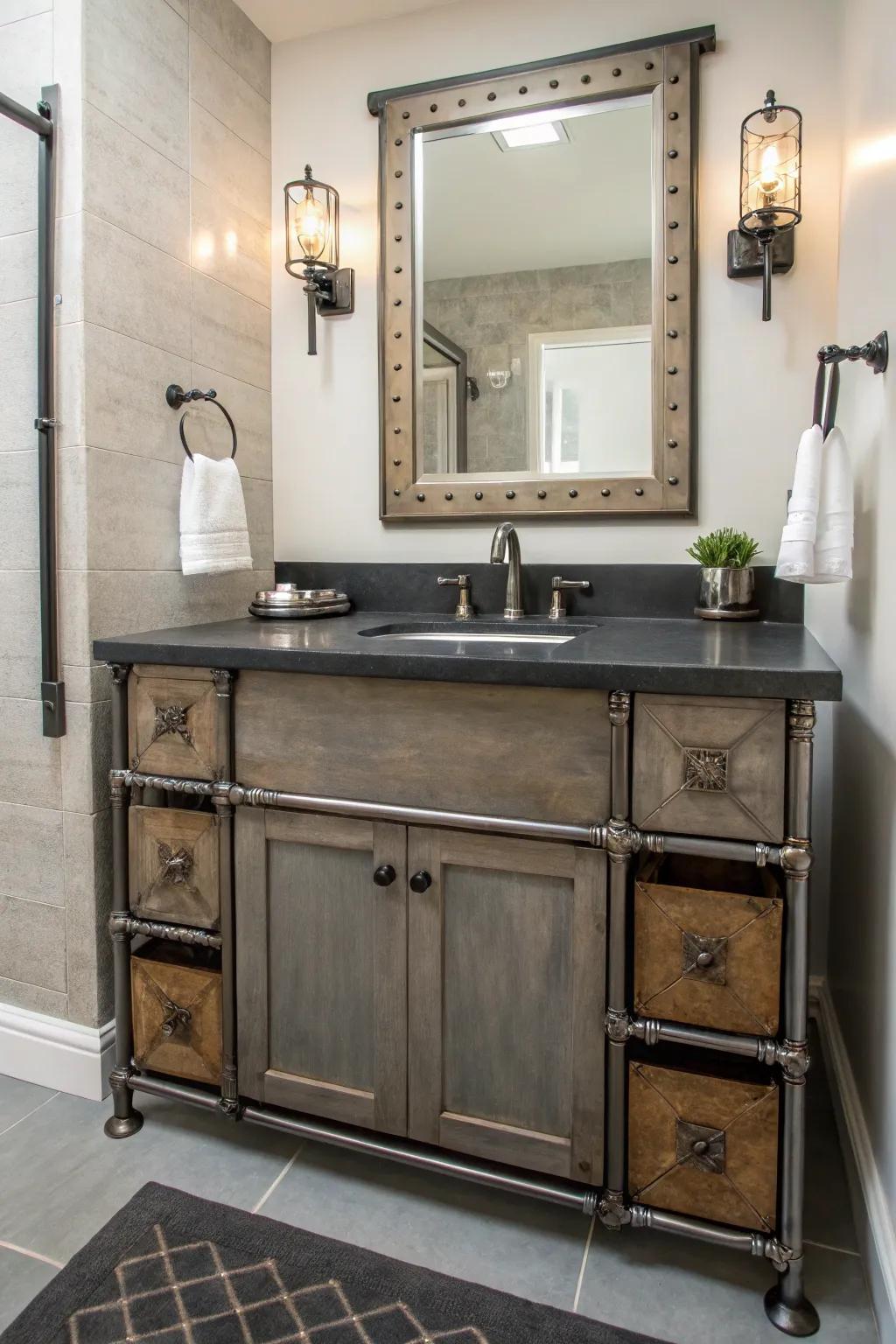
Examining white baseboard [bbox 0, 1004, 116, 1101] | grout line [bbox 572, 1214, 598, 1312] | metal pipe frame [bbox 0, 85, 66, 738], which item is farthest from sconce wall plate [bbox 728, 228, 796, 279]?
white baseboard [bbox 0, 1004, 116, 1101]

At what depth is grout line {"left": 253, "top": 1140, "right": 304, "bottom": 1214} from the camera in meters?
1.34

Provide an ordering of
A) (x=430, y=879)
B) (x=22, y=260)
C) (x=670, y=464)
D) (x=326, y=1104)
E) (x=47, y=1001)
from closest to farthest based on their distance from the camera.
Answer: (x=430, y=879) < (x=326, y=1104) < (x=22, y=260) < (x=47, y=1001) < (x=670, y=464)

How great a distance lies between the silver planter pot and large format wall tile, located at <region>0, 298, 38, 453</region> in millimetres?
1355

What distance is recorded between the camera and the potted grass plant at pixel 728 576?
66.9 inches

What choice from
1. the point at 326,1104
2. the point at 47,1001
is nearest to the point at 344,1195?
the point at 326,1104

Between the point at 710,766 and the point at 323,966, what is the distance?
71 centimetres

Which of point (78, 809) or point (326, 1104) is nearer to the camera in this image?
point (326, 1104)

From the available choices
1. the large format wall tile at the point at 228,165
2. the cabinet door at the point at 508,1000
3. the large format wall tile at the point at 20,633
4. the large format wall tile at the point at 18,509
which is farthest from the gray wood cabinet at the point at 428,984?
the large format wall tile at the point at 228,165

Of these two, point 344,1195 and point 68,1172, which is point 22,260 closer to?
point 68,1172

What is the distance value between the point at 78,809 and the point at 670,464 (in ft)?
4.56

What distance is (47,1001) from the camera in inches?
65.4

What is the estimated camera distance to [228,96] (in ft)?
6.31

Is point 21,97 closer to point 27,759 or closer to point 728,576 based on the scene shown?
point 27,759

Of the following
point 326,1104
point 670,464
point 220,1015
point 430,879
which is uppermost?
point 670,464
